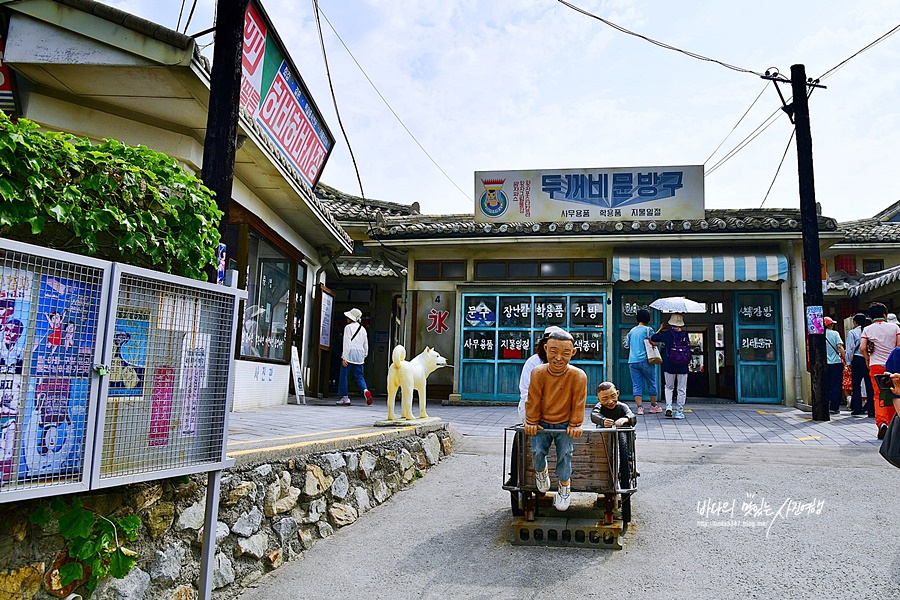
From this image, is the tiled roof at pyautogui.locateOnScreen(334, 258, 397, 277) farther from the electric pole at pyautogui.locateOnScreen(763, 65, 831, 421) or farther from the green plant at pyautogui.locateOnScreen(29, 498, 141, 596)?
the green plant at pyautogui.locateOnScreen(29, 498, 141, 596)

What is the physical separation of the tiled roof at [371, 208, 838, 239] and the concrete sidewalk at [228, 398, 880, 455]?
12.0 ft

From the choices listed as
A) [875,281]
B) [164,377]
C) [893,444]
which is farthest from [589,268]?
[164,377]

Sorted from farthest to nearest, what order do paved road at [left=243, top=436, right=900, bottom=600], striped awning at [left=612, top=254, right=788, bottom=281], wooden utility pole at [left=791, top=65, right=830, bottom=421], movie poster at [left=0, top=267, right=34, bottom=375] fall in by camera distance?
striped awning at [left=612, top=254, right=788, bottom=281] → wooden utility pole at [left=791, top=65, right=830, bottom=421] → paved road at [left=243, top=436, right=900, bottom=600] → movie poster at [left=0, top=267, right=34, bottom=375]

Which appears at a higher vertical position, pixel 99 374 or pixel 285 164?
pixel 285 164

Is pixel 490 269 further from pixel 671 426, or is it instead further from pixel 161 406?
pixel 161 406

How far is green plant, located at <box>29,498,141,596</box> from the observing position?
328 cm

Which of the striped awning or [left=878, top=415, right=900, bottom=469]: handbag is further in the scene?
the striped awning

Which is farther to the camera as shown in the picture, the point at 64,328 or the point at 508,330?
the point at 508,330

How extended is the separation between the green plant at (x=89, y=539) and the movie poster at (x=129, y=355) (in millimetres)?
609

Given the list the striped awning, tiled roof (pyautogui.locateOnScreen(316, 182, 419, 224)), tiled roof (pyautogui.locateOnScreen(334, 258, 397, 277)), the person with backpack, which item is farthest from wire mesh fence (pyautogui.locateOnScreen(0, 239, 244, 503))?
tiled roof (pyautogui.locateOnScreen(316, 182, 419, 224))

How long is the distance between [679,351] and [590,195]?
5277 millimetres

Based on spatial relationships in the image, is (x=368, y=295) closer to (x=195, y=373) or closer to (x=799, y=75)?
(x=799, y=75)

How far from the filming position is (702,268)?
13414mm

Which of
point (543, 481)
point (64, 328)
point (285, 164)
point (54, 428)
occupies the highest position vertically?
point (285, 164)
